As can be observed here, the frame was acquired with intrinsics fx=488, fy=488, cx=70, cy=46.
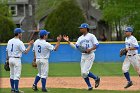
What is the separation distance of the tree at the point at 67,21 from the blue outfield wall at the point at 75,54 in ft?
46.1

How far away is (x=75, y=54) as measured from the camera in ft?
108

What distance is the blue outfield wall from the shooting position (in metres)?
32.8

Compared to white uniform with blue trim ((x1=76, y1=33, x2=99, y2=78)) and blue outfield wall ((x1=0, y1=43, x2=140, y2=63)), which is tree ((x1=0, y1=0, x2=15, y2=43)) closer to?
blue outfield wall ((x1=0, y1=43, x2=140, y2=63))

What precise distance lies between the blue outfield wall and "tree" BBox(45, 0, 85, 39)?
46.1 ft

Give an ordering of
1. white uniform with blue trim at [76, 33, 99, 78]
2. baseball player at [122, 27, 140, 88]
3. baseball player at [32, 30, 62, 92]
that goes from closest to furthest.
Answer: baseball player at [32, 30, 62, 92] < white uniform with blue trim at [76, 33, 99, 78] < baseball player at [122, 27, 140, 88]

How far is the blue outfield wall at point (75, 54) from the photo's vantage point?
3275 centimetres

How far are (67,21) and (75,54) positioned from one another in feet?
49.5

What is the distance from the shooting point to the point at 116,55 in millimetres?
32688

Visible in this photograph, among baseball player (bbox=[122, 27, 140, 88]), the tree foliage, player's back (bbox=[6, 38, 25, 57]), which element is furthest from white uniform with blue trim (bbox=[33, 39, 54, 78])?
the tree foliage

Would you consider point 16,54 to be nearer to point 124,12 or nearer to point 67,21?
point 67,21

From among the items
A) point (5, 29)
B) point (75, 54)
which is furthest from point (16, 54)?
point (5, 29)

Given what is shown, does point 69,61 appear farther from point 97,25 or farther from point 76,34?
point 97,25

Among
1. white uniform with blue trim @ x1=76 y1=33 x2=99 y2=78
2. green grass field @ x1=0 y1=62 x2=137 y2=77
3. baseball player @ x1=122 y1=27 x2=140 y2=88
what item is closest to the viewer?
white uniform with blue trim @ x1=76 y1=33 x2=99 y2=78

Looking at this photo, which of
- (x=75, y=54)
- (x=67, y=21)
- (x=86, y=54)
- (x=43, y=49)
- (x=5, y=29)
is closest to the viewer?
(x=43, y=49)
